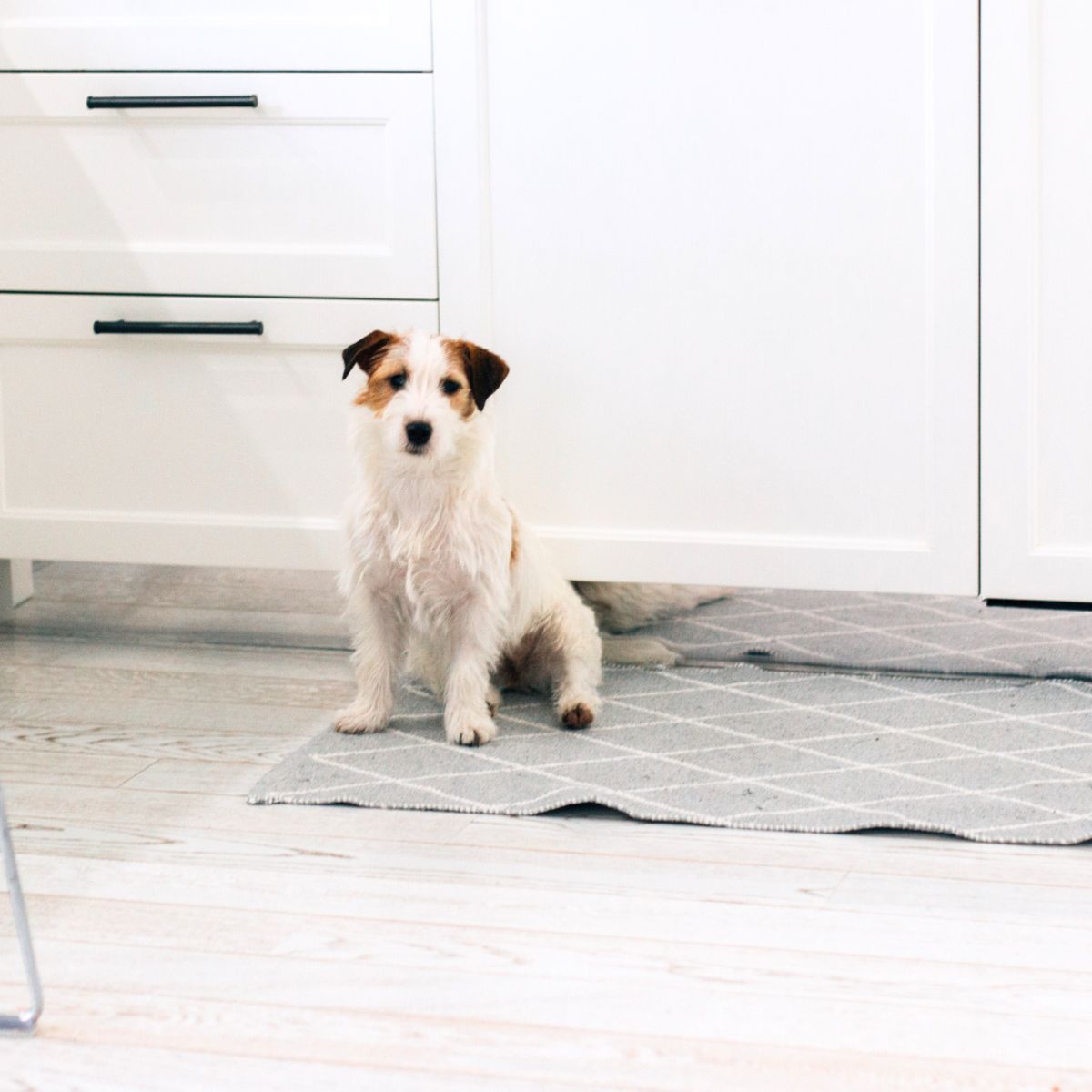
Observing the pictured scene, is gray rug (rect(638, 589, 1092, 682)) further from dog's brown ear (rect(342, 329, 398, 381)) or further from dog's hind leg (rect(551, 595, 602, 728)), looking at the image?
dog's brown ear (rect(342, 329, 398, 381))

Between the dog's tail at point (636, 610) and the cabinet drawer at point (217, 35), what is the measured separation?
858 millimetres

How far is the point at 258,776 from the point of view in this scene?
5.65 feet

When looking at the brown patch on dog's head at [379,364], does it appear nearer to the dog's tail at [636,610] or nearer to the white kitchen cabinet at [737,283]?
the white kitchen cabinet at [737,283]

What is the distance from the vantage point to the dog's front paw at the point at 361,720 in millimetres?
1851

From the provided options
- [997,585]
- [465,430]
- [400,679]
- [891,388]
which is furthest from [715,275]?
[400,679]

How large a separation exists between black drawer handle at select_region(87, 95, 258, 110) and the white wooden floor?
2.93 feet

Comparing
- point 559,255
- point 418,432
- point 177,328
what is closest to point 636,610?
point 559,255

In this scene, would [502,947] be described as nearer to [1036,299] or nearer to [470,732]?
[470,732]

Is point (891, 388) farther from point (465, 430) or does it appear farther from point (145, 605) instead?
point (145, 605)

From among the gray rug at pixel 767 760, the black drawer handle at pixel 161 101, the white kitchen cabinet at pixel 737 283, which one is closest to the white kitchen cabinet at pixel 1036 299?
the white kitchen cabinet at pixel 737 283

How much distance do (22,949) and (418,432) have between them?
799mm

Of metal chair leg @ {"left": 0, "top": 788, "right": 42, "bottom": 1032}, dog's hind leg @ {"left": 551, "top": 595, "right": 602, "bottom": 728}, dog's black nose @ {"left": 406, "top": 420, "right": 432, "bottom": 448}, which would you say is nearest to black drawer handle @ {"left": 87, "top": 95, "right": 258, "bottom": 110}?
dog's black nose @ {"left": 406, "top": 420, "right": 432, "bottom": 448}

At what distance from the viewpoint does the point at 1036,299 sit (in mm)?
1889

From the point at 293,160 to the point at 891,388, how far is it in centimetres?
89
